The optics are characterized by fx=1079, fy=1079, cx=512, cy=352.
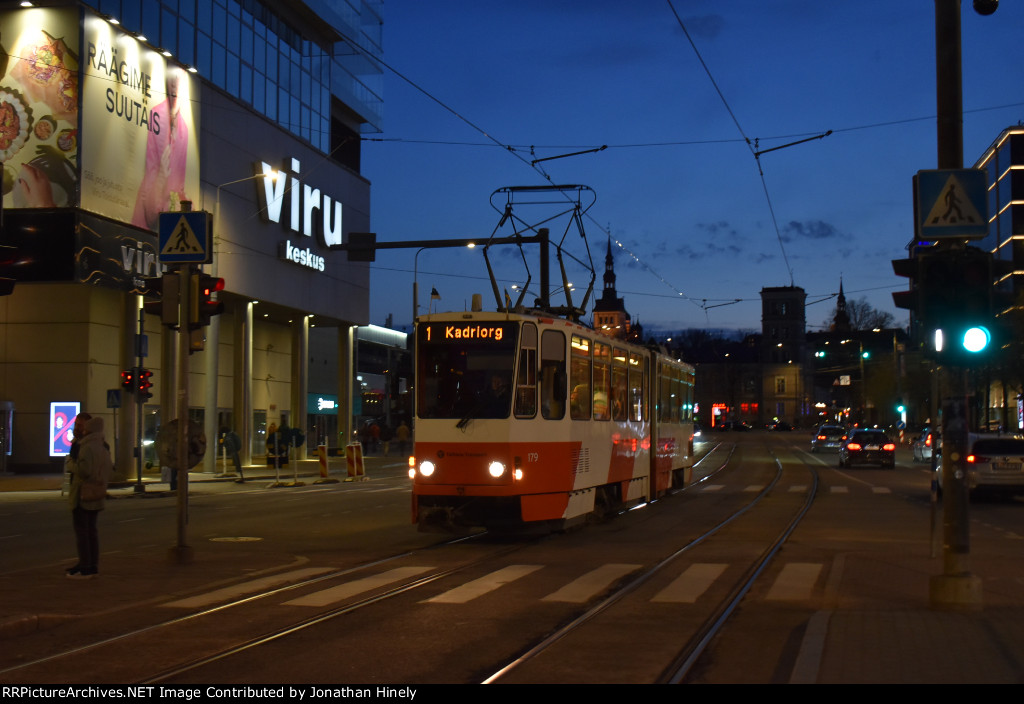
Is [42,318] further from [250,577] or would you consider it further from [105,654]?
[105,654]

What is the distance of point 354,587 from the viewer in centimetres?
1105

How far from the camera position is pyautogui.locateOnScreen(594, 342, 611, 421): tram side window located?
1716 cm

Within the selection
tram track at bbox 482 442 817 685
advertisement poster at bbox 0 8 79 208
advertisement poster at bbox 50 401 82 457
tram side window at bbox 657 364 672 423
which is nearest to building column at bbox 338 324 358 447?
advertisement poster at bbox 50 401 82 457

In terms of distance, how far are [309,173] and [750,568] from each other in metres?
37.8

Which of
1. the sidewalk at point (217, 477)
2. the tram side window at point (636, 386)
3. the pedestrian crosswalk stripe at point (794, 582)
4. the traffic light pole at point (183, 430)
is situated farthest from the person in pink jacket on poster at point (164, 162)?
the pedestrian crosswalk stripe at point (794, 582)

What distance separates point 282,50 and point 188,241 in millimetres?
36337

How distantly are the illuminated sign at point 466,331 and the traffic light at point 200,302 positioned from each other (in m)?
3.21

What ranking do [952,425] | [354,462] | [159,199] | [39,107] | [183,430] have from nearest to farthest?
[952,425], [183,430], [39,107], [354,462], [159,199]

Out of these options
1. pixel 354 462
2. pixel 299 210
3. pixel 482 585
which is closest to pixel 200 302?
pixel 482 585

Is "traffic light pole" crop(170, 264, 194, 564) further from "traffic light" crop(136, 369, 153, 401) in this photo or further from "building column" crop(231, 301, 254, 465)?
"building column" crop(231, 301, 254, 465)

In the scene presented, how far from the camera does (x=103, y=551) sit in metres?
14.5

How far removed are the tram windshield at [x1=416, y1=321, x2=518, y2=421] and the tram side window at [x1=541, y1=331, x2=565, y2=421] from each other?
583mm

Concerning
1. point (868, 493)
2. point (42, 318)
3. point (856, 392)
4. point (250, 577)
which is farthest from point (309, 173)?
point (856, 392)

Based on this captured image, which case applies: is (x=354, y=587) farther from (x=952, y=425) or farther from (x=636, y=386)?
(x=636, y=386)
